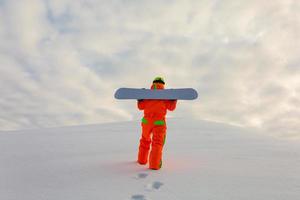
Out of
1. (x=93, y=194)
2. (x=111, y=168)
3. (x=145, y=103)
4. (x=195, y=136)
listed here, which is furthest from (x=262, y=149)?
(x=93, y=194)

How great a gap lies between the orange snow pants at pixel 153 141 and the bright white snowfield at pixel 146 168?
13 centimetres

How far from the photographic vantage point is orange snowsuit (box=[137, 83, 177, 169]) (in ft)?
14.6

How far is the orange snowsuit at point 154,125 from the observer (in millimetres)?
4453

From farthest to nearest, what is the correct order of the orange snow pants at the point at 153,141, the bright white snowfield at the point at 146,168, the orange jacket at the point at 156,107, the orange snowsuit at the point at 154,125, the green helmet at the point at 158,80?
the green helmet at the point at 158,80, the orange jacket at the point at 156,107, the orange snowsuit at the point at 154,125, the orange snow pants at the point at 153,141, the bright white snowfield at the point at 146,168

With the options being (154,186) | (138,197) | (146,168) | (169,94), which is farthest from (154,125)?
(138,197)

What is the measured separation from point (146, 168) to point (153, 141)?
383 mm

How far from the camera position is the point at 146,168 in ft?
14.6

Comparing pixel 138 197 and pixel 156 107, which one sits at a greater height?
pixel 156 107

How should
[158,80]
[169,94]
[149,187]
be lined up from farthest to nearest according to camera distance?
[158,80] < [169,94] < [149,187]

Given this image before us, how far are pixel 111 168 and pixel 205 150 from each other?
77.3 inches

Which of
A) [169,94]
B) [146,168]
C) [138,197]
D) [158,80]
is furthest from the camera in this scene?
[158,80]

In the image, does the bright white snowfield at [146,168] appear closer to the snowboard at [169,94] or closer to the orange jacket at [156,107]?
the orange jacket at [156,107]

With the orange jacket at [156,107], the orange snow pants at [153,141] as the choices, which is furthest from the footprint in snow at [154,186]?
the orange jacket at [156,107]

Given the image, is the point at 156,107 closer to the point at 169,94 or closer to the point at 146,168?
the point at 169,94
